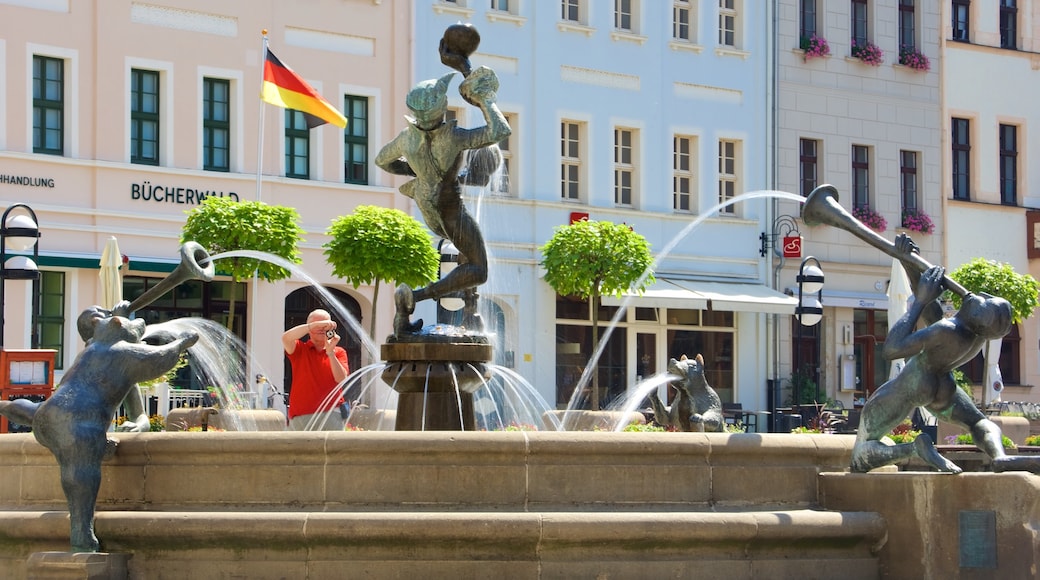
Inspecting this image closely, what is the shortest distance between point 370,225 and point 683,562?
15.7 meters

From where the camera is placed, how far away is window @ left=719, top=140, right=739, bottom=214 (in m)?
36.0

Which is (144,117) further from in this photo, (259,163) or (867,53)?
(867,53)

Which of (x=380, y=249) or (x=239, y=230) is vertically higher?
(x=239, y=230)

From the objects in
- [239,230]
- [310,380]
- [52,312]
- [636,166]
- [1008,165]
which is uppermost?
[1008,165]

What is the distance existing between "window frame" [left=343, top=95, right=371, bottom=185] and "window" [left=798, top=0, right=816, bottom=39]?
10890 mm

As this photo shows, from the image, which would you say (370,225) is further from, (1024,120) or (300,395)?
(1024,120)

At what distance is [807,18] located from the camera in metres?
37.2

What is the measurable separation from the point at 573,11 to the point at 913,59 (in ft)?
28.5

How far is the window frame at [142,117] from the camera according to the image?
92.1 feet

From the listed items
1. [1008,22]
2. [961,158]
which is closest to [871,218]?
[961,158]

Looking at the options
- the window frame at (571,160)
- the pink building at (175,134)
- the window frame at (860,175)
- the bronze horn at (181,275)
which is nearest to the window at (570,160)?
the window frame at (571,160)

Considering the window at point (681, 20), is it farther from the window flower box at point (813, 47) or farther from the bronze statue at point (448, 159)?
the bronze statue at point (448, 159)

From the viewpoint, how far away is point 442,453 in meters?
9.75

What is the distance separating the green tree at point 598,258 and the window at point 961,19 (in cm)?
1453
